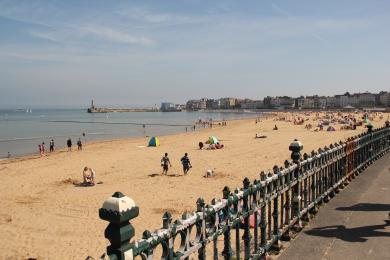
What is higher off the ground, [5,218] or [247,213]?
[247,213]

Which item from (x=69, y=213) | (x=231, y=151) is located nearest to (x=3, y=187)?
(x=69, y=213)

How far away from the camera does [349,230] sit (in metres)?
7.34

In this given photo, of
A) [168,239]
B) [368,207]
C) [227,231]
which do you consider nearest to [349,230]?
[368,207]

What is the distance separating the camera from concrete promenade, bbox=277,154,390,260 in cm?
630

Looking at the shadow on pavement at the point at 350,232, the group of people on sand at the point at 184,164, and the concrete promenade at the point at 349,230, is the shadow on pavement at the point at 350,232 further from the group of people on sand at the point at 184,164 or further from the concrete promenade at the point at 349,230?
the group of people on sand at the point at 184,164

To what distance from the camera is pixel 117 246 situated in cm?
310

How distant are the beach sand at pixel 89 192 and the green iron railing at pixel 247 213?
496 centimetres

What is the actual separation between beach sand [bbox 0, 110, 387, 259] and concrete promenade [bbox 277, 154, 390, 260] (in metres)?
6.15

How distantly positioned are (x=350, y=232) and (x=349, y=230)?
108mm

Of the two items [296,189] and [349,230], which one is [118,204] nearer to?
[296,189]

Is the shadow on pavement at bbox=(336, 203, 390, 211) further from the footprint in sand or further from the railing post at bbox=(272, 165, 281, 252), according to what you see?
the footprint in sand

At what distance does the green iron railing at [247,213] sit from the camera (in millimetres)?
3113

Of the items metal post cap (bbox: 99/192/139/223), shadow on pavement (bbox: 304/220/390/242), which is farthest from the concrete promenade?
metal post cap (bbox: 99/192/139/223)

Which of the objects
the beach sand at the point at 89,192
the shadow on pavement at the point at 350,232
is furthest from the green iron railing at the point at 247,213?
the beach sand at the point at 89,192
